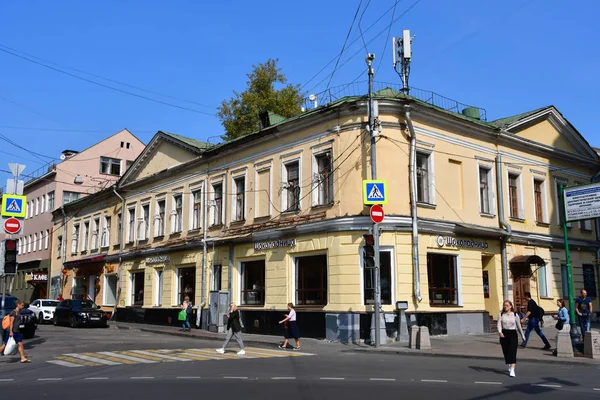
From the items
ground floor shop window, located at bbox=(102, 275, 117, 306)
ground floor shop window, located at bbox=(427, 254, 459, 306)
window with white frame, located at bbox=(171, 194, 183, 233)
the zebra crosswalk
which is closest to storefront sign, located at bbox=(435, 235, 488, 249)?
ground floor shop window, located at bbox=(427, 254, 459, 306)

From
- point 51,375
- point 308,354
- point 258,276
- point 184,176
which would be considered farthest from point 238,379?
point 184,176

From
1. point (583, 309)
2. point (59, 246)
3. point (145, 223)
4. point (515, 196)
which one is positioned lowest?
point (583, 309)

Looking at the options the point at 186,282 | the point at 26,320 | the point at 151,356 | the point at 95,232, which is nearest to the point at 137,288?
the point at 186,282

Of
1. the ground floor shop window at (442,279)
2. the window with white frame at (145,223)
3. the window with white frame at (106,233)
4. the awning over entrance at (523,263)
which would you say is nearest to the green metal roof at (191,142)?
the window with white frame at (145,223)

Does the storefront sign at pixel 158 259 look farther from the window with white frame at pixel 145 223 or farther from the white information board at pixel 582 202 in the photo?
the white information board at pixel 582 202

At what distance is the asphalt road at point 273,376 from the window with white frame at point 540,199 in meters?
14.7

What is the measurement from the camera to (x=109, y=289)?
131 feet

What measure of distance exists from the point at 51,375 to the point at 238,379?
437 cm

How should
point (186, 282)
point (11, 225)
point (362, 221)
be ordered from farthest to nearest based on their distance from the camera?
point (186, 282)
point (362, 221)
point (11, 225)

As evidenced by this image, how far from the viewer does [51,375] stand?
1303 centimetres

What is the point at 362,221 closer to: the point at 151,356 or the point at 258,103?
the point at 151,356

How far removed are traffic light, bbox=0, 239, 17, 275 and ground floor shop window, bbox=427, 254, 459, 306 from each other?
14767 mm

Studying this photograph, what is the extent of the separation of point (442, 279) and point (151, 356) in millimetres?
12166

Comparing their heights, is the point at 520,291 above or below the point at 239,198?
below
